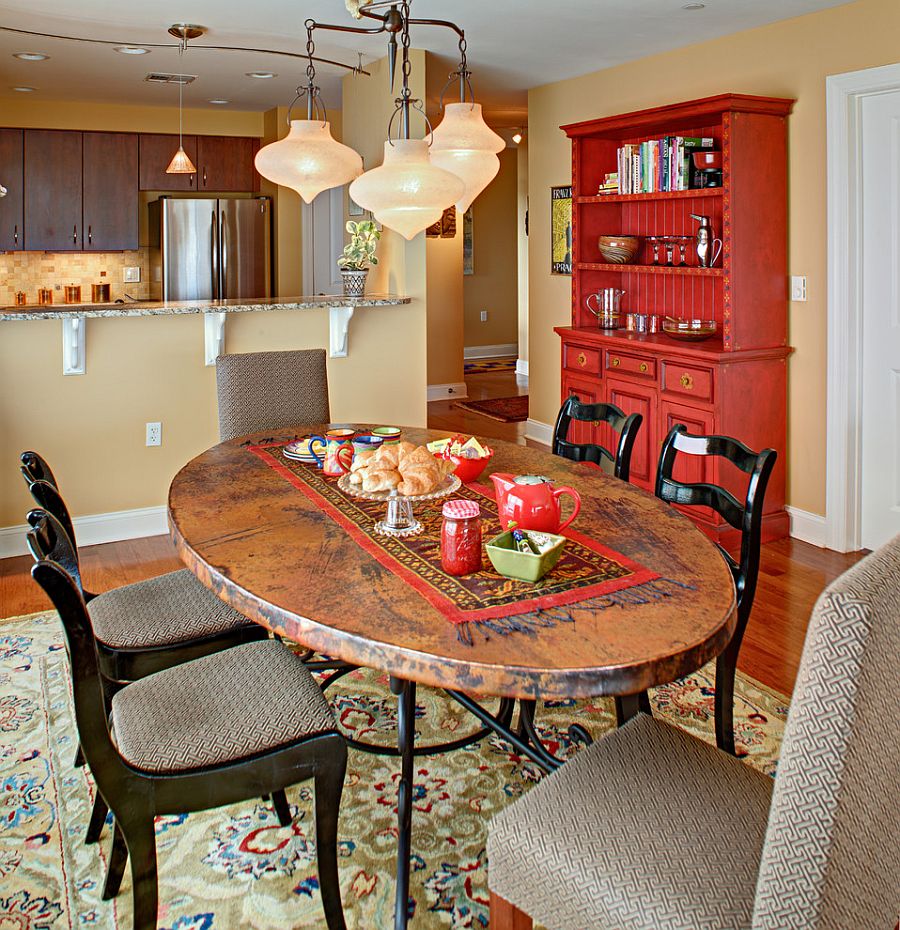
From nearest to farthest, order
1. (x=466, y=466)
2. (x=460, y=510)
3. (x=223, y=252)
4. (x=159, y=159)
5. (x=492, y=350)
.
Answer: (x=460, y=510) → (x=466, y=466) → (x=223, y=252) → (x=159, y=159) → (x=492, y=350)

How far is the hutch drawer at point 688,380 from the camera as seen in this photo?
4461 millimetres

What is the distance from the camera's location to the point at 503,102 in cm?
704

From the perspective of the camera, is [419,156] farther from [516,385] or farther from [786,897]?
[516,385]

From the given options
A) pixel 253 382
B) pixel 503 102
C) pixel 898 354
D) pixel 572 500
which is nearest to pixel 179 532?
pixel 572 500

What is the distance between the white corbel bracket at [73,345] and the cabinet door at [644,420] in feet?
8.75

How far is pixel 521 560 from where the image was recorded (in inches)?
71.4

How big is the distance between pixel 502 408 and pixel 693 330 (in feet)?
10.8

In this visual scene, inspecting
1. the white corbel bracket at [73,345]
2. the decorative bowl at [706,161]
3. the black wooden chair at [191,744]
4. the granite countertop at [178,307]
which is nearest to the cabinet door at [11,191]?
the granite countertop at [178,307]

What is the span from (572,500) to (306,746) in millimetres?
957

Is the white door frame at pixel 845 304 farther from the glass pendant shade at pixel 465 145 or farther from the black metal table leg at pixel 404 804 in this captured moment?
the black metal table leg at pixel 404 804

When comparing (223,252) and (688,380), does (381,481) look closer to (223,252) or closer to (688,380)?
(688,380)

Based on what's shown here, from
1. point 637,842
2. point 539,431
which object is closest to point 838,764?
point 637,842

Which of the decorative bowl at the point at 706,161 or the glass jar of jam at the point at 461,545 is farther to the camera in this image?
the decorative bowl at the point at 706,161

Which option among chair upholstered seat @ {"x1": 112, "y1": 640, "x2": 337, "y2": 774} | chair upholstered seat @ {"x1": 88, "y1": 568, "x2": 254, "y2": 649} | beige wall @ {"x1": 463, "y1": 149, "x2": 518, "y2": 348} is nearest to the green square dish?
chair upholstered seat @ {"x1": 112, "y1": 640, "x2": 337, "y2": 774}
